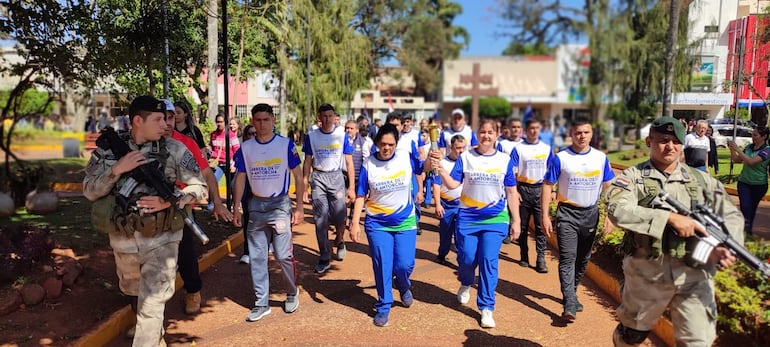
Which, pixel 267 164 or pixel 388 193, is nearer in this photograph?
pixel 388 193

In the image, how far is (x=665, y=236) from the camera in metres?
3.12

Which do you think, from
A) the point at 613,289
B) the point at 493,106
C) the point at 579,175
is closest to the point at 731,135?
the point at 613,289

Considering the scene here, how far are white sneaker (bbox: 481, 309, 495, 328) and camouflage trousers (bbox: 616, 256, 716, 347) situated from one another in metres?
1.53

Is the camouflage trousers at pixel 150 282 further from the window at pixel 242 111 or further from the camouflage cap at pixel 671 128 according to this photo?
the window at pixel 242 111

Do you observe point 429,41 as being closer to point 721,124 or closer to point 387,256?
point 721,124

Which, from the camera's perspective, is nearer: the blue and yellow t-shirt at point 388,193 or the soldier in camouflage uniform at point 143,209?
the soldier in camouflage uniform at point 143,209

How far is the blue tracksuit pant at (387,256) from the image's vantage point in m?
4.70

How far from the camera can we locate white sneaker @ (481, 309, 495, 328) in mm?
4668

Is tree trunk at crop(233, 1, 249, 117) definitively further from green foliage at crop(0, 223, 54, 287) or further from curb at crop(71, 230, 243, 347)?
curb at crop(71, 230, 243, 347)

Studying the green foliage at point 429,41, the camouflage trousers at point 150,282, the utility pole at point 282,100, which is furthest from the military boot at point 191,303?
the green foliage at point 429,41

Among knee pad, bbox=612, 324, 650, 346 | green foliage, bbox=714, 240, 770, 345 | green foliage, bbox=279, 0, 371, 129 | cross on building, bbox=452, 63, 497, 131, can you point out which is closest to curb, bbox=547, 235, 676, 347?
green foliage, bbox=714, 240, 770, 345

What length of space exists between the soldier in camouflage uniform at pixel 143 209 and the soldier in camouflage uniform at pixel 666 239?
288 cm

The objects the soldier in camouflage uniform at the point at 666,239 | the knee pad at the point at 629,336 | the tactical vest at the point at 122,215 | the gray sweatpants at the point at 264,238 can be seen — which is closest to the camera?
the soldier in camouflage uniform at the point at 666,239

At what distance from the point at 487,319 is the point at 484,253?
0.58 meters
